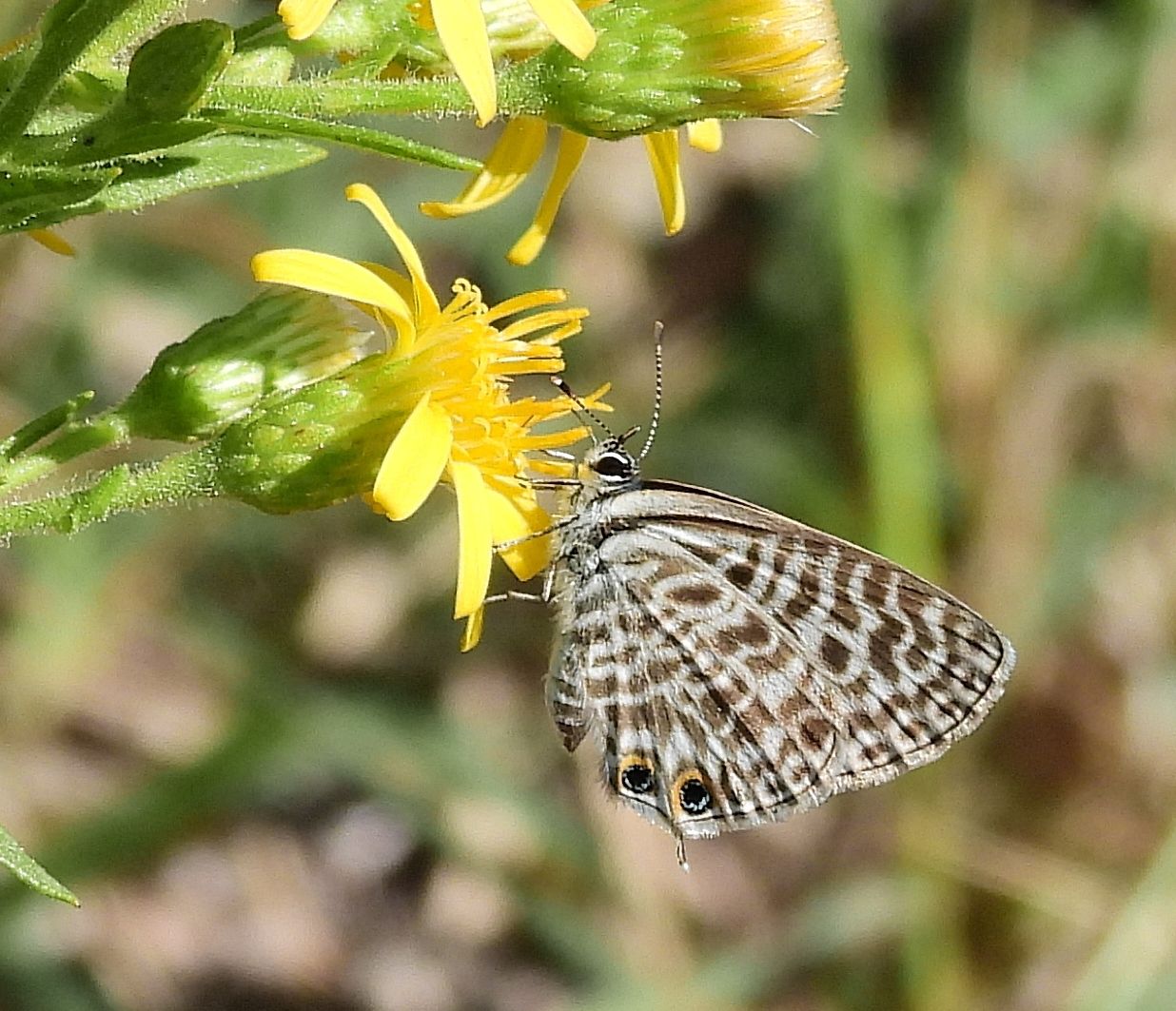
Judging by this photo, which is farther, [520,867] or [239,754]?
[520,867]

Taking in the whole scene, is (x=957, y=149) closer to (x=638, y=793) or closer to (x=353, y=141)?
(x=638, y=793)

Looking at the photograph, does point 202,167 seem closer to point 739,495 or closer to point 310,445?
point 310,445

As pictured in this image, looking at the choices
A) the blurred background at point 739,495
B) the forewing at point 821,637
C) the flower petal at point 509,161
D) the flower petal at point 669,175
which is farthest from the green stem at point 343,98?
the blurred background at point 739,495

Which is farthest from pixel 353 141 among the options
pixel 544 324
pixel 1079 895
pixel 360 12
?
pixel 1079 895

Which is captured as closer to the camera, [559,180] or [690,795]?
[559,180]

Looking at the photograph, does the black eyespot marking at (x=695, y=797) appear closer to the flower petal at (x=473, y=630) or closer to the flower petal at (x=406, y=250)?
the flower petal at (x=473, y=630)

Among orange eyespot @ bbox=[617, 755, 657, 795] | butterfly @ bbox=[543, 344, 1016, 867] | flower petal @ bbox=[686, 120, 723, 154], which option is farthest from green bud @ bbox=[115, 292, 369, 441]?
orange eyespot @ bbox=[617, 755, 657, 795]

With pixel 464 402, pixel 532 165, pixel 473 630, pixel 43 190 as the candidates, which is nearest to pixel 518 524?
pixel 464 402
